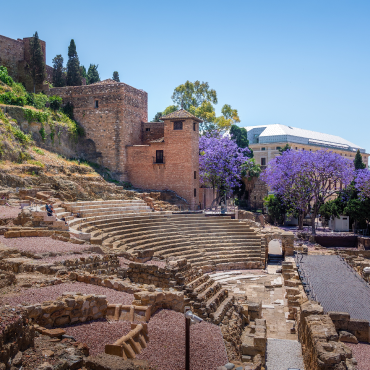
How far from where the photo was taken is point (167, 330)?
9867 millimetres

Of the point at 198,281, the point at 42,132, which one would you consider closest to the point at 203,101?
the point at 42,132

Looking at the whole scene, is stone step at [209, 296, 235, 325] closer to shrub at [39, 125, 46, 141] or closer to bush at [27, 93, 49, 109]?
shrub at [39, 125, 46, 141]

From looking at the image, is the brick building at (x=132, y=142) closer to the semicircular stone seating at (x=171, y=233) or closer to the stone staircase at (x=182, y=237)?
the semicircular stone seating at (x=171, y=233)

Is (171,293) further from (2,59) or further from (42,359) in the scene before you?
(2,59)

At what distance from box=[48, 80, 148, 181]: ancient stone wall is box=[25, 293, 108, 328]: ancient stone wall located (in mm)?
25472

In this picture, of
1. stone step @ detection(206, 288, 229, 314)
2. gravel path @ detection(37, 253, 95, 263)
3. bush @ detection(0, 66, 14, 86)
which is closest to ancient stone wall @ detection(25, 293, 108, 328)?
gravel path @ detection(37, 253, 95, 263)

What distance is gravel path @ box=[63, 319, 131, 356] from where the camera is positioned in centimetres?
830

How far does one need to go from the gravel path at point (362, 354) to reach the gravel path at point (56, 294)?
6.00 metres

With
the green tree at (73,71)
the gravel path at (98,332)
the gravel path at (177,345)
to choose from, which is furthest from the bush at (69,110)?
the gravel path at (98,332)

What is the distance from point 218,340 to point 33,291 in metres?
4.79

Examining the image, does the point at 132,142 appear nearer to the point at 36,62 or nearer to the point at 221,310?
the point at 36,62

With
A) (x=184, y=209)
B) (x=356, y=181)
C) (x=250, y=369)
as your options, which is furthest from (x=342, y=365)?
(x=356, y=181)

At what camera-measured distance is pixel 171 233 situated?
24.7m

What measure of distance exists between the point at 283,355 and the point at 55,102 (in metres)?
29.0
